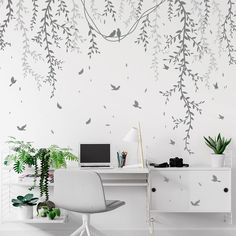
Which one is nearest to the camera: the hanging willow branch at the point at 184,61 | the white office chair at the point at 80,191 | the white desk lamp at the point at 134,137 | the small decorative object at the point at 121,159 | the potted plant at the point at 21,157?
the white office chair at the point at 80,191

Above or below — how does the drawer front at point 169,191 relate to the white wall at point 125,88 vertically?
below

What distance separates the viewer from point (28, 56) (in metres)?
4.45

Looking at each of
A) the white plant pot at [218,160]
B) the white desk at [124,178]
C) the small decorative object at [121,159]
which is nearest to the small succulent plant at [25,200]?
the white desk at [124,178]

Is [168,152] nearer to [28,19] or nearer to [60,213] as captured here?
[60,213]

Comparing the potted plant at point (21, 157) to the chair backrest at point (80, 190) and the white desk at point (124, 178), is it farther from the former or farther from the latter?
the white desk at point (124, 178)

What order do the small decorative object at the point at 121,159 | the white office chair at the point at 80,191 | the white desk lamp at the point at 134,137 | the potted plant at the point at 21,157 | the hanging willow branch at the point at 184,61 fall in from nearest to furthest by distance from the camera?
the white office chair at the point at 80,191 < the potted plant at the point at 21,157 < the white desk lamp at the point at 134,137 < the small decorative object at the point at 121,159 < the hanging willow branch at the point at 184,61

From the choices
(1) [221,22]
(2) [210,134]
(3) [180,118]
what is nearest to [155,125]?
(3) [180,118]

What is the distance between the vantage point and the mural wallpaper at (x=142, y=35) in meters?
4.44

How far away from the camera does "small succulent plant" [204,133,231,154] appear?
4.27 meters

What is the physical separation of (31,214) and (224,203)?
1672 millimetres

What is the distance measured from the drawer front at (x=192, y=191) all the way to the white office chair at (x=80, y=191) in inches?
22.7

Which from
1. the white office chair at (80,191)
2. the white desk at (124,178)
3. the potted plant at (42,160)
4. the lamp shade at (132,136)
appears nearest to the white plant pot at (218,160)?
the white desk at (124,178)

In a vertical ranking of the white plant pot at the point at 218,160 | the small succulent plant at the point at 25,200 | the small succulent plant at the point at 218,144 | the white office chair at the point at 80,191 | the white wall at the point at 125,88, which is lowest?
the small succulent plant at the point at 25,200

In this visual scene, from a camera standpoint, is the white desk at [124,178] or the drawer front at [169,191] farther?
the white desk at [124,178]
